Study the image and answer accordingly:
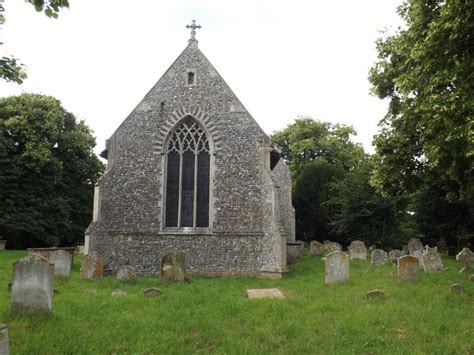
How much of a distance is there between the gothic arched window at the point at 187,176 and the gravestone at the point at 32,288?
7.92 meters

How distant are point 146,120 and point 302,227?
66.8ft

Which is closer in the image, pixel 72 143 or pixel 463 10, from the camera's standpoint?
pixel 463 10

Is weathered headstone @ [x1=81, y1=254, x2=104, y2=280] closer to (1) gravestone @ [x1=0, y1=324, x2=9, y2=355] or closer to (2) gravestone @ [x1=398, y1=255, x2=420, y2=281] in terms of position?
(1) gravestone @ [x1=0, y1=324, x2=9, y2=355]

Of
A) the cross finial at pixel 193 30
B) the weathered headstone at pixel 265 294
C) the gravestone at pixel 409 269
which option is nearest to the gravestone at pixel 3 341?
the weathered headstone at pixel 265 294

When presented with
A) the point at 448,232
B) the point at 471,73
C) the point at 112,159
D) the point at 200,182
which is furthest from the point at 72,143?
the point at 471,73

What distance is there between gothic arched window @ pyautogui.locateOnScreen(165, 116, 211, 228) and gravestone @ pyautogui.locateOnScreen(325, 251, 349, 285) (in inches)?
212

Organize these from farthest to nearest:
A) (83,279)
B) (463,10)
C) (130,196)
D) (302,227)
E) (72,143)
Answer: (302,227)
(72,143)
(130,196)
(83,279)
(463,10)

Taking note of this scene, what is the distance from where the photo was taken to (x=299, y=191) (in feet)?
115

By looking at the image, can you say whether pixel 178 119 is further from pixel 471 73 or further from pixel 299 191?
pixel 299 191

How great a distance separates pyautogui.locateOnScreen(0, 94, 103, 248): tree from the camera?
26.8m

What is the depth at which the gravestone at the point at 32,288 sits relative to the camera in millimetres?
8359

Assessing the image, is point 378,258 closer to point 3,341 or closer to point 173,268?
point 173,268

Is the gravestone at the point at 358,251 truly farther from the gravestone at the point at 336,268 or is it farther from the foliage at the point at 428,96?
the gravestone at the point at 336,268

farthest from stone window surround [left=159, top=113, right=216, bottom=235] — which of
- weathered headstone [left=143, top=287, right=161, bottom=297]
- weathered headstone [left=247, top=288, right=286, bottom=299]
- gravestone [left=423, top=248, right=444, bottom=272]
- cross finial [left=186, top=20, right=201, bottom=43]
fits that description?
gravestone [left=423, top=248, right=444, bottom=272]
